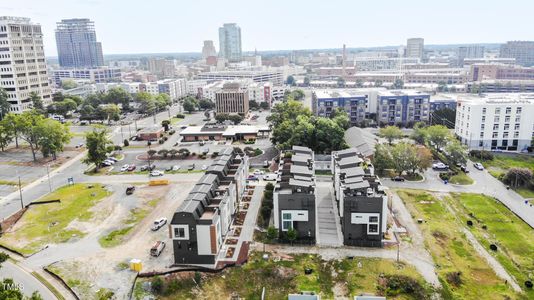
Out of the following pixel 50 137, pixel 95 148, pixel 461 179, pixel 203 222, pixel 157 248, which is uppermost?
pixel 50 137

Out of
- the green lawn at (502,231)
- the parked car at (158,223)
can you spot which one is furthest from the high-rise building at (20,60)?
the green lawn at (502,231)

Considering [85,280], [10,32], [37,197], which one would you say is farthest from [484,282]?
[10,32]

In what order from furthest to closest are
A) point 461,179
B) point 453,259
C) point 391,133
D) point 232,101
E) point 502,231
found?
point 232,101
point 391,133
point 461,179
point 502,231
point 453,259

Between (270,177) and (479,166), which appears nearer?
(270,177)

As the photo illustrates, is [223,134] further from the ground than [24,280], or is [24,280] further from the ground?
[223,134]

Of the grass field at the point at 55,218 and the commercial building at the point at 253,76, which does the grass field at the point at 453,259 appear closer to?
the grass field at the point at 55,218

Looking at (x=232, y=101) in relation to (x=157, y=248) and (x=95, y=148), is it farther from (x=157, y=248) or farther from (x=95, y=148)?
(x=157, y=248)

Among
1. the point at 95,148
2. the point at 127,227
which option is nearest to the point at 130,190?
the point at 127,227
